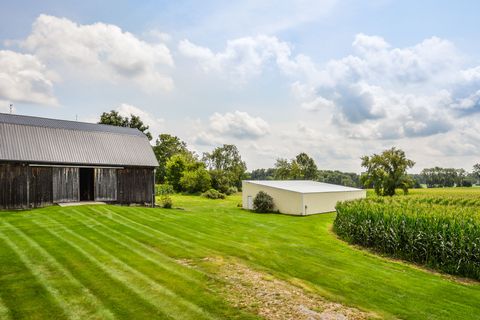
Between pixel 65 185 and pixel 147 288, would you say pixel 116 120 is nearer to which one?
pixel 65 185

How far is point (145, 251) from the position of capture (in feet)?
39.8

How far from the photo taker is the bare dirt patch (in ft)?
24.5

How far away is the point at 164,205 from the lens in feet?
95.4

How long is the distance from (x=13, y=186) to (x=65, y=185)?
312 centimetres

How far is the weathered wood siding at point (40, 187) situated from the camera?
22453 millimetres

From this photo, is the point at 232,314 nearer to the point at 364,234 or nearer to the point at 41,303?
the point at 41,303

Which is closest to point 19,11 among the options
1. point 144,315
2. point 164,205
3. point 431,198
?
point 164,205

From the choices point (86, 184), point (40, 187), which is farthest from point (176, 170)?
point (40, 187)

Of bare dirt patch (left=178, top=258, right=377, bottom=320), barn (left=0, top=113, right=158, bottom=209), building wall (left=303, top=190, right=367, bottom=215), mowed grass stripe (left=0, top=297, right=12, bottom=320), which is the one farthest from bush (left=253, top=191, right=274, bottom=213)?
mowed grass stripe (left=0, top=297, right=12, bottom=320)

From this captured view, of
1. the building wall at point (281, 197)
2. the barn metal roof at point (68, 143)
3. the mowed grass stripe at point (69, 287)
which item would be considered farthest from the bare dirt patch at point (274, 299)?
the building wall at point (281, 197)

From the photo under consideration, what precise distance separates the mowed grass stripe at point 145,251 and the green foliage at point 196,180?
34.3 metres

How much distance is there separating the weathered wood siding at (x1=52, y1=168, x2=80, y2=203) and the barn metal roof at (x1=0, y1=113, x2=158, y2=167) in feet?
2.52

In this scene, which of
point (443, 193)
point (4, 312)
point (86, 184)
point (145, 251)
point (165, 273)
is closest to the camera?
point (4, 312)

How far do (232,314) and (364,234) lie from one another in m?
13.0
